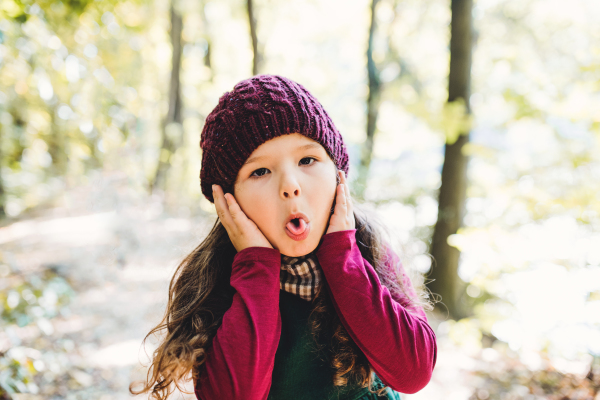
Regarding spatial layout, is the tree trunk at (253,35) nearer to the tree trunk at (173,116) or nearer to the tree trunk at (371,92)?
the tree trunk at (371,92)

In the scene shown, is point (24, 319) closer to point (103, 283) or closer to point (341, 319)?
point (341, 319)

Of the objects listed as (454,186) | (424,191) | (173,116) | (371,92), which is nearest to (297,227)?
(454,186)

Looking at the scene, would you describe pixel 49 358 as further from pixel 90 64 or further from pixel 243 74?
pixel 243 74

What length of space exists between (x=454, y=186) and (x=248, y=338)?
4942mm

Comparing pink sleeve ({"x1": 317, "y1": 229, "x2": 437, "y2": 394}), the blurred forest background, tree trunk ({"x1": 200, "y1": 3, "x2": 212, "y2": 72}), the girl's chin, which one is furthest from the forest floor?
tree trunk ({"x1": 200, "y1": 3, "x2": 212, "y2": 72})

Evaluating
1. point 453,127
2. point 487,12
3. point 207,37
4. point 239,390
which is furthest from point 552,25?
point 207,37

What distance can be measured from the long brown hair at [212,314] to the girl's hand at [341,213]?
0.77 feet

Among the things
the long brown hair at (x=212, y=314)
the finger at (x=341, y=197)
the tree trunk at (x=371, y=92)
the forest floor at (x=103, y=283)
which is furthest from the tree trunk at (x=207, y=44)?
the finger at (x=341, y=197)

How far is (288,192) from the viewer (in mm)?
1321

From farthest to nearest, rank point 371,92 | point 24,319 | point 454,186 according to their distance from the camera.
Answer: point 371,92, point 454,186, point 24,319

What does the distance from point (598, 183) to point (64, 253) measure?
9.06m

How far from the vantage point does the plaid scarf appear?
146 centimetres

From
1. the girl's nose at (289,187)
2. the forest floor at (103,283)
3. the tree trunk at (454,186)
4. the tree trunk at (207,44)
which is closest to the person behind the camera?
the girl's nose at (289,187)

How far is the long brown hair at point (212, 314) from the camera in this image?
1.33m
